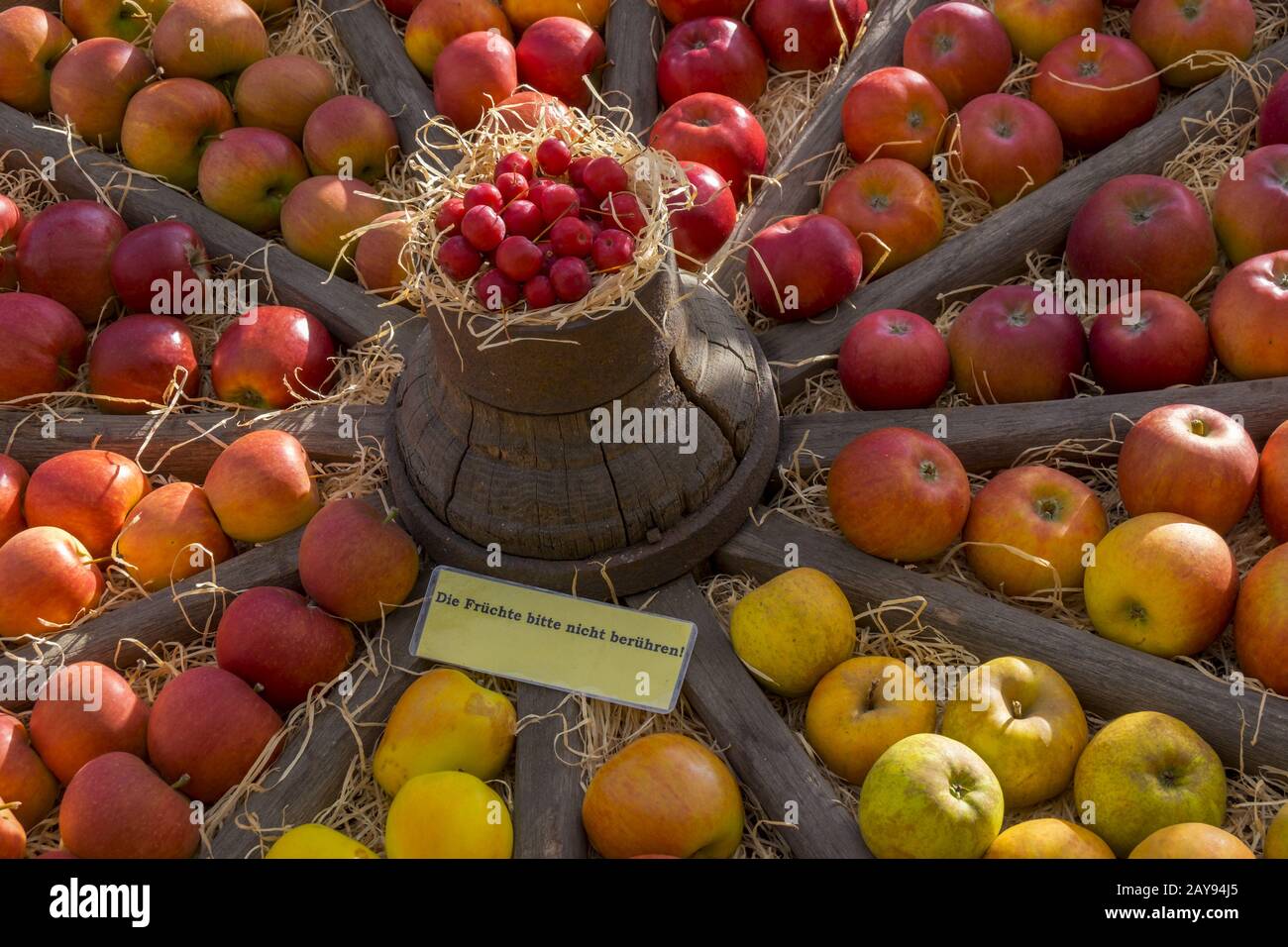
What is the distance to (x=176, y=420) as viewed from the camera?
306cm

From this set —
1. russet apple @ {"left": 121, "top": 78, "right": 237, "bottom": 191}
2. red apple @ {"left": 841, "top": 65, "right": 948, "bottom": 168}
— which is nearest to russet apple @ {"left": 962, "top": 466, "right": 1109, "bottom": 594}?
red apple @ {"left": 841, "top": 65, "right": 948, "bottom": 168}

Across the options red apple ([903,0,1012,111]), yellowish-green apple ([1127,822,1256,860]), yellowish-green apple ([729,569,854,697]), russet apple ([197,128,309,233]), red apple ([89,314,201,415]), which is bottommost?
yellowish-green apple ([1127,822,1256,860])

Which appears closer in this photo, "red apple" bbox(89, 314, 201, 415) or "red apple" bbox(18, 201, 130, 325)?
"red apple" bbox(89, 314, 201, 415)

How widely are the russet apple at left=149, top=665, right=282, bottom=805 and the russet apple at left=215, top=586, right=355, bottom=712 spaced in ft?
0.20

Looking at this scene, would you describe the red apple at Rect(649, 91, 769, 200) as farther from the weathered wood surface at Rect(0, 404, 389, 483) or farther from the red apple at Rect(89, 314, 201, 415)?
the red apple at Rect(89, 314, 201, 415)

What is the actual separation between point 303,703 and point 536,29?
2138mm

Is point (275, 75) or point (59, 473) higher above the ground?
point (275, 75)

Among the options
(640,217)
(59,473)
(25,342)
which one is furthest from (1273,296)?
(25,342)

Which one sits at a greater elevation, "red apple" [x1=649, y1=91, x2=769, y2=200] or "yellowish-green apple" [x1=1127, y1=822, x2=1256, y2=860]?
"red apple" [x1=649, y1=91, x2=769, y2=200]

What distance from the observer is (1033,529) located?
2658 millimetres

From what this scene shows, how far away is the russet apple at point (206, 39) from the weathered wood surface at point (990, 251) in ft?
6.23

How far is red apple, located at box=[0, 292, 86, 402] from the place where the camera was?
3129 millimetres

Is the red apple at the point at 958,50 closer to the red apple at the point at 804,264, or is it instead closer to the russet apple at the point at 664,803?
the red apple at the point at 804,264

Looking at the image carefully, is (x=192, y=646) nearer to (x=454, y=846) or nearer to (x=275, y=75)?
(x=454, y=846)
